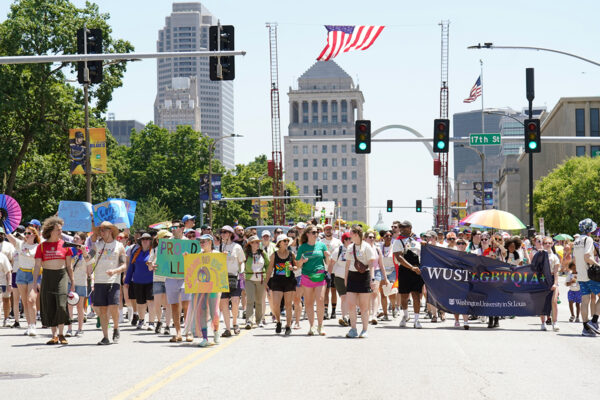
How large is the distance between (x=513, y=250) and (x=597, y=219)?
58.5 meters

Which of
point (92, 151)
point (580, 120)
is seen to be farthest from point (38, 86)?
point (580, 120)

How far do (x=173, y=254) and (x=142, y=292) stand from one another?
90.0 inches

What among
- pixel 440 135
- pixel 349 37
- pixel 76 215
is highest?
pixel 349 37

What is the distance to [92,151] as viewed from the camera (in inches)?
1387

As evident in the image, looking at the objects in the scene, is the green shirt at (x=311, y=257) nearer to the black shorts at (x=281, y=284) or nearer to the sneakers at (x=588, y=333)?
the black shorts at (x=281, y=284)

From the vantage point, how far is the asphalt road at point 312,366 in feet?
31.6

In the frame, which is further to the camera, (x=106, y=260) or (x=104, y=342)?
(x=106, y=260)

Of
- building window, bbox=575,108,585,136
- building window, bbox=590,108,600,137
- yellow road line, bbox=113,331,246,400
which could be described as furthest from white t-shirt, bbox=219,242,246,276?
building window, bbox=590,108,600,137

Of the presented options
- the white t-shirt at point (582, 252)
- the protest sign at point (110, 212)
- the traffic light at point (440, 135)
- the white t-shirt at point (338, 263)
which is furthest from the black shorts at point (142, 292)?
the traffic light at point (440, 135)

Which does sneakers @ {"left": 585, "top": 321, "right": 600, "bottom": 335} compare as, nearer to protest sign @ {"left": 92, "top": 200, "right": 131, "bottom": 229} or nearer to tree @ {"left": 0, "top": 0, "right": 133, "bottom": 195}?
protest sign @ {"left": 92, "top": 200, "right": 131, "bottom": 229}

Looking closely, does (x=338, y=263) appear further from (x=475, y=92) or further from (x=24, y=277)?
(x=475, y=92)

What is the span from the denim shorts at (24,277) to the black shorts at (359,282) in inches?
256

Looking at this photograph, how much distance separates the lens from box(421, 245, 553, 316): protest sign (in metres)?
18.2

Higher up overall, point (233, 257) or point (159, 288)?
point (233, 257)
